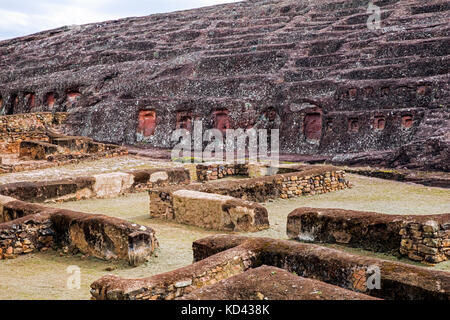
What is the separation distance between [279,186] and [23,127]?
74.2 ft

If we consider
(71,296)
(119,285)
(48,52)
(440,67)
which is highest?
(48,52)

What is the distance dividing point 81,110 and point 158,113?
22.5 feet

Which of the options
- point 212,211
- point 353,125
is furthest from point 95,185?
point 353,125

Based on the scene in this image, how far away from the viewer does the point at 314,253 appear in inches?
265

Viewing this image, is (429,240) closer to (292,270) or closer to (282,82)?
(292,270)

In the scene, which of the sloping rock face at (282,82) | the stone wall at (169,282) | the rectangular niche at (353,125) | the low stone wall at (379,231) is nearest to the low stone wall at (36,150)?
the sloping rock face at (282,82)

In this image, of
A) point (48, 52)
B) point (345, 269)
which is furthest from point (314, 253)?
point (48, 52)

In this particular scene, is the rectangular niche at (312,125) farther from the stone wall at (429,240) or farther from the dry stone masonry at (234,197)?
the stone wall at (429,240)

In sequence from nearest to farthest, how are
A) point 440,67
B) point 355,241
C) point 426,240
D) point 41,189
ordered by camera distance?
point 426,240 < point 355,241 < point 41,189 < point 440,67

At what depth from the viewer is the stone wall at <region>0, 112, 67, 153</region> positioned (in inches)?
1134

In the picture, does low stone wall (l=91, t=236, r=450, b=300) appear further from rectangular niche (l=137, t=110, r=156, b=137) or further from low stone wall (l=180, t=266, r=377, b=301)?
rectangular niche (l=137, t=110, r=156, b=137)

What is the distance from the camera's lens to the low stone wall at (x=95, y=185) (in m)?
14.1

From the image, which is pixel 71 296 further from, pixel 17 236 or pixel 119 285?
pixel 17 236

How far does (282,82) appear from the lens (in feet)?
100
